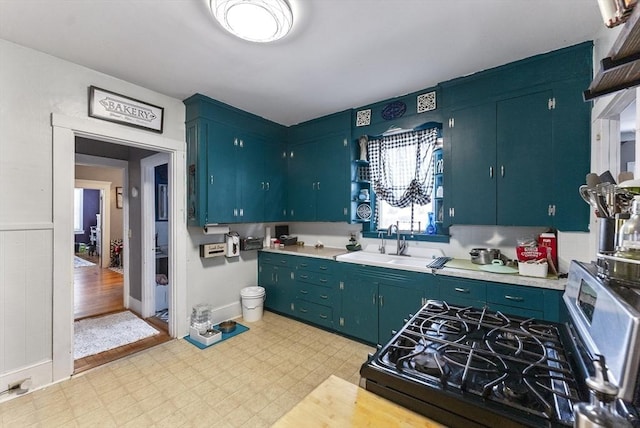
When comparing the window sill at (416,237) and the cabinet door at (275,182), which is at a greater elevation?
the cabinet door at (275,182)

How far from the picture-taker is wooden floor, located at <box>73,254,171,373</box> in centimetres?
260

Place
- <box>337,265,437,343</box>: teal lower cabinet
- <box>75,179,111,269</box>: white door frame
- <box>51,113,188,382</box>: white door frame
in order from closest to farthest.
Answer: <box>51,113,188,382</box>: white door frame → <box>337,265,437,343</box>: teal lower cabinet → <box>75,179,111,269</box>: white door frame

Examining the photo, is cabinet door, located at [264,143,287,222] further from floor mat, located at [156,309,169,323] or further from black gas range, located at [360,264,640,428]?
black gas range, located at [360,264,640,428]

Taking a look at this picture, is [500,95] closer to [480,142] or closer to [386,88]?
[480,142]

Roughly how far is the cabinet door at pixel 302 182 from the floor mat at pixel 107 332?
2.29 metres

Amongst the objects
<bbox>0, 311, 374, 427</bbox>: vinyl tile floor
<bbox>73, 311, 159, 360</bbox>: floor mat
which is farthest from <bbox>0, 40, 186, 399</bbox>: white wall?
<bbox>73, 311, 159, 360</bbox>: floor mat

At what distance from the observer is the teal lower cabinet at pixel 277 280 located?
349 cm

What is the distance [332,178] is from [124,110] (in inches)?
90.9

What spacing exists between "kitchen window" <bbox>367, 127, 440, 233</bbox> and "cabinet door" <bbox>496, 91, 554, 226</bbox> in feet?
2.33

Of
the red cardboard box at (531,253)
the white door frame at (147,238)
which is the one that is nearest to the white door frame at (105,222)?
the white door frame at (147,238)

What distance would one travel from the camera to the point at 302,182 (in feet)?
12.6

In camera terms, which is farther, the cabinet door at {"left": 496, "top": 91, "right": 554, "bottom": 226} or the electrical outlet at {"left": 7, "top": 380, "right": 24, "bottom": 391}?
the cabinet door at {"left": 496, "top": 91, "right": 554, "bottom": 226}

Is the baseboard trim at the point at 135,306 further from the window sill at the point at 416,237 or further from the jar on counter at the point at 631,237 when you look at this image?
the jar on counter at the point at 631,237

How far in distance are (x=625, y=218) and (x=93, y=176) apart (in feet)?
27.9
